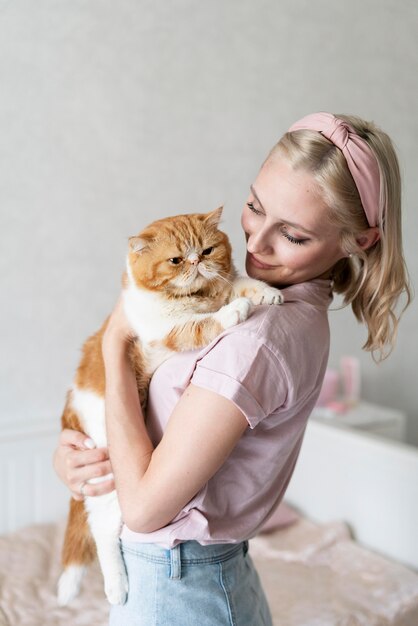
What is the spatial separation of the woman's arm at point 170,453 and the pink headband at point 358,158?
0.46 metres

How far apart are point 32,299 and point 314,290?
1.52 metres

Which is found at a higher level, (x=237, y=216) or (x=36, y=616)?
(x=237, y=216)

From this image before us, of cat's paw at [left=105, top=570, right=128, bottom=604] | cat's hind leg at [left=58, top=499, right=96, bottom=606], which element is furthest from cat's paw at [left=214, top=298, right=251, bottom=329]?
cat's hind leg at [left=58, top=499, right=96, bottom=606]

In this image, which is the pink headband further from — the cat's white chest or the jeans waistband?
the jeans waistband

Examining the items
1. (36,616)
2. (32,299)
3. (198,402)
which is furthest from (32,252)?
(198,402)

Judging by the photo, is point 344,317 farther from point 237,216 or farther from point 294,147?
point 294,147

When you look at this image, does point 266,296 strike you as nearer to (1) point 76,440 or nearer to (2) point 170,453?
(2) point 170,453

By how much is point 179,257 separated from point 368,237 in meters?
0.36

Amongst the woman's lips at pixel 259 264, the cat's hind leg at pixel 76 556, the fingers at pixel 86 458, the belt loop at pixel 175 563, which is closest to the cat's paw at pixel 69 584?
Answer: the cat's hind leg at pixel 76 556

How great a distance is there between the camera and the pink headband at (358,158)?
1067mm

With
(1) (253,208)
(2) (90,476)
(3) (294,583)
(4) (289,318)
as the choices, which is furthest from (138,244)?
(3) (294,583)

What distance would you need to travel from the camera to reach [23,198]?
2.35 m

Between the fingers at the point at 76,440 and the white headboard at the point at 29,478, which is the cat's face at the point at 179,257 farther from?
the white headboard at the point at 29,478

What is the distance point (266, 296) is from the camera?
3.56 ft
